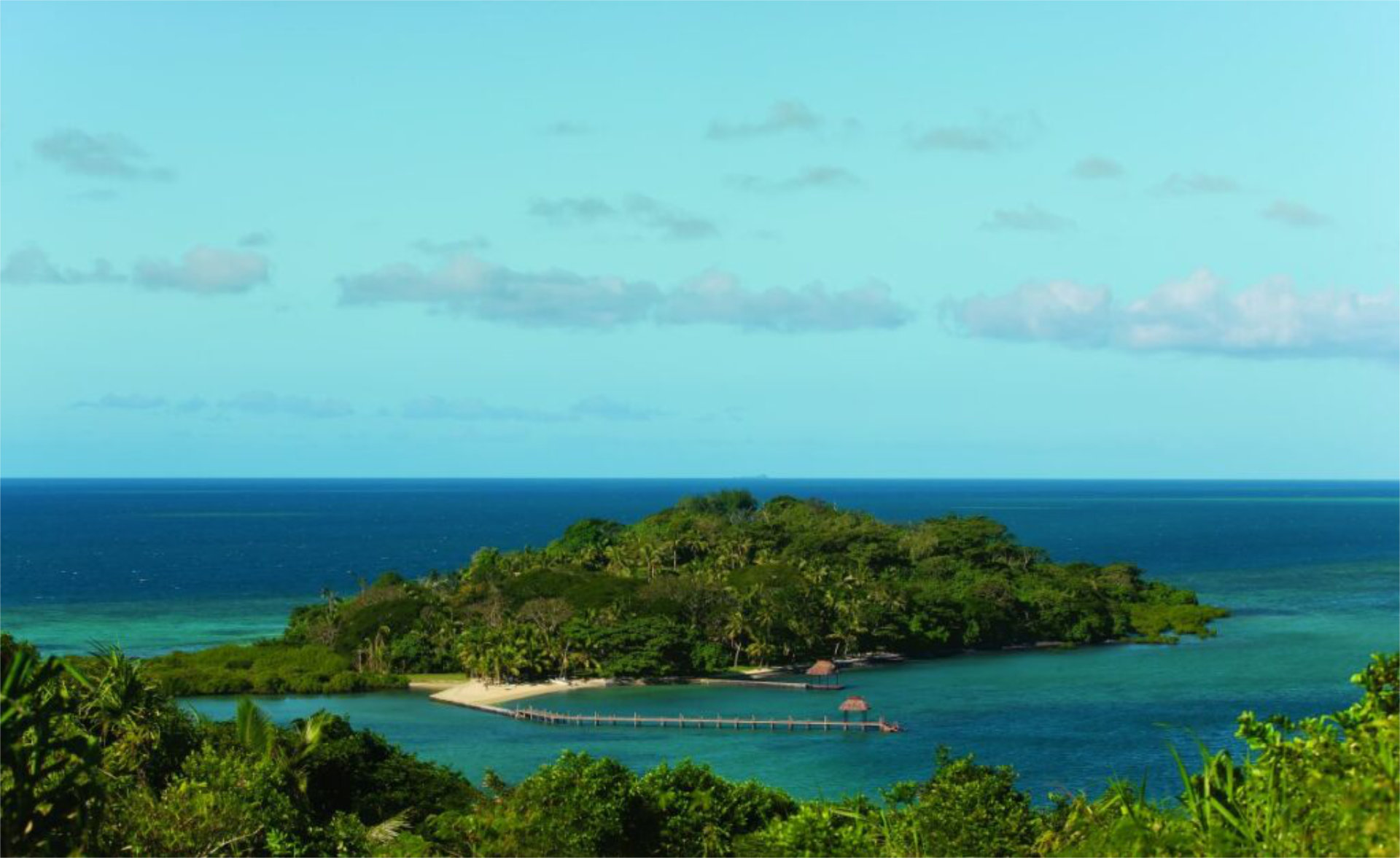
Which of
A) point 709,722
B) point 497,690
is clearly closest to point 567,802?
point 709,722

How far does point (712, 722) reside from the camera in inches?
2341

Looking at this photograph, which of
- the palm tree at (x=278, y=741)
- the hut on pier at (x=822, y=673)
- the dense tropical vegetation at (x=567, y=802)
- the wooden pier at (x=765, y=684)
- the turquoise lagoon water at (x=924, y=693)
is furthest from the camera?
the hut on pier at (x=822, y=673)

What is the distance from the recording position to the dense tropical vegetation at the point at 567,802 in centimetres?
1270

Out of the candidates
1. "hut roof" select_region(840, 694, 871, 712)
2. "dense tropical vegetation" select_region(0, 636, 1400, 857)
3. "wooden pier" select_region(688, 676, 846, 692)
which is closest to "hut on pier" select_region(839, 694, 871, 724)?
"hut roof" select_region(840, 694, 871, 712)

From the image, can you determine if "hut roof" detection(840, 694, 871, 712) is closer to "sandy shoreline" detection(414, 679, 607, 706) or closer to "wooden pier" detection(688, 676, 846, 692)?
"wooden pier" detection(688, 676, 846, 692)

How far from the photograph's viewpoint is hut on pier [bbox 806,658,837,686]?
69.5 meters

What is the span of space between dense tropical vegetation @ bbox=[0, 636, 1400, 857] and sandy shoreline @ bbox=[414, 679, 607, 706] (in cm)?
3236

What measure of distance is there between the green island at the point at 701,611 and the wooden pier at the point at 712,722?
8935mm

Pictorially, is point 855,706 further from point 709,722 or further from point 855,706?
point 709,722

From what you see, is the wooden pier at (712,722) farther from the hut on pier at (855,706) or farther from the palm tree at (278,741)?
the palm tree at (278,741)

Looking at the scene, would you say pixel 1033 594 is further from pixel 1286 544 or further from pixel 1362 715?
pixel 1286 544

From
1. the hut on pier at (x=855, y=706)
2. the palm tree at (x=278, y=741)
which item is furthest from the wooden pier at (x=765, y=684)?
the palm tree at (x=278, y=741)

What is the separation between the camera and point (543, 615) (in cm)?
7438

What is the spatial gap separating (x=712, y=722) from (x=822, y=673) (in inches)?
454
